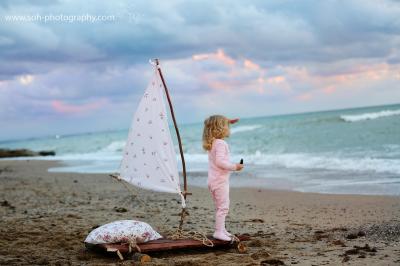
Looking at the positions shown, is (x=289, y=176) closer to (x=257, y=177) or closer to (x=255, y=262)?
(x=257, y=177)

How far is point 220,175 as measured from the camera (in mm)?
6047

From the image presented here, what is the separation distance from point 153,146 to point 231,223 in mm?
2509

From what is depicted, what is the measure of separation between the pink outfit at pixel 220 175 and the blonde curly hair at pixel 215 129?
63mm

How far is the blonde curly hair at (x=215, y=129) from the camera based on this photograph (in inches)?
236

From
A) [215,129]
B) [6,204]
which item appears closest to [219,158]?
[215,129]

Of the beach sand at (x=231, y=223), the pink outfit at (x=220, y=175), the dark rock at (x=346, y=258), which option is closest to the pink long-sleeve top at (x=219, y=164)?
the pink outfit at (x=220, y=175)

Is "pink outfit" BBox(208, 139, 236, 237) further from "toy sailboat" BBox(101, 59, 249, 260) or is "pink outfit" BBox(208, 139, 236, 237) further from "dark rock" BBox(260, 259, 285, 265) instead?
"dark rock" BBox(260, 259, 285, 265)

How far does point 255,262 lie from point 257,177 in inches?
396

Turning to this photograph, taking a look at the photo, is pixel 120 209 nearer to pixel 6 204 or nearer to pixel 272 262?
pixel 6 204

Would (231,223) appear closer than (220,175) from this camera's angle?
No

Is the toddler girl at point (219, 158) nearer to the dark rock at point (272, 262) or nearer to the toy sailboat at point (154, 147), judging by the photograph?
the toy sailboat at point (154, 147)

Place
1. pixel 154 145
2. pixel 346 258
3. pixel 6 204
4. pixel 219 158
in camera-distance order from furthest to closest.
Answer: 1. pixel 6 204
2. pixel 154 145
3. pixel 219 158
4. pixel 346 258

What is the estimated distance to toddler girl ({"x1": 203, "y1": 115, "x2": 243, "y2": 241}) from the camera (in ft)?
19.5

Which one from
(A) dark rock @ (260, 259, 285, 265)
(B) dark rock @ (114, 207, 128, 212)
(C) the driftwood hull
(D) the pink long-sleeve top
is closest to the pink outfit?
(D) the pink long-sleeve top
